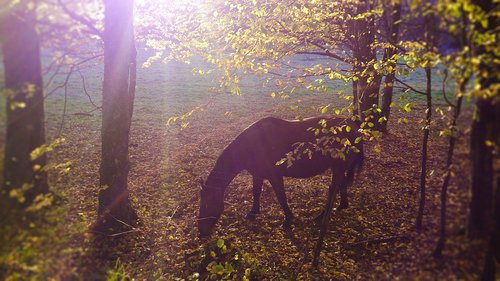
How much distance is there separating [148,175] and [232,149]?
3634mm

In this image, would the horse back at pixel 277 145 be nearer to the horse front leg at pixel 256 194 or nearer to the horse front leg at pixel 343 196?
the horse front leg at pixel 256 194

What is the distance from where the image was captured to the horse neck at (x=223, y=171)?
6.11 meters

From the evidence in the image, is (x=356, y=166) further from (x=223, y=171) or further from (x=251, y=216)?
(x=223, y=171)

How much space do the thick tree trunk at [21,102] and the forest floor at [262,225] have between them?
477mm

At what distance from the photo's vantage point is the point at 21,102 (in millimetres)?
3158

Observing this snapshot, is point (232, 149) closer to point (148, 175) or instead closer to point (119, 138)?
point (119, 138)

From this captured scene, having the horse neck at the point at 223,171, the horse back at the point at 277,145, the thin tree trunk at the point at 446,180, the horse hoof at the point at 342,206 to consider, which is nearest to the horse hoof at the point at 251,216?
the horse back at the point at 277,145

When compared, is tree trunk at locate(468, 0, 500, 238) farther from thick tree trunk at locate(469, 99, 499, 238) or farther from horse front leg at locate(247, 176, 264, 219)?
horse front leg at locate(247, 176, 264, 219)

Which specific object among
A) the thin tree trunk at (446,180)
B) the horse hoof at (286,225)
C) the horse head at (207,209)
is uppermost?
the thin tree trunk at (446,180)

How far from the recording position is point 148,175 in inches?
354

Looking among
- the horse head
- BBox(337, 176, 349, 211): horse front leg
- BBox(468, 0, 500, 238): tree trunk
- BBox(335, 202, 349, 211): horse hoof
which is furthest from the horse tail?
BBox(468, 0, 500, 238): tree trunk

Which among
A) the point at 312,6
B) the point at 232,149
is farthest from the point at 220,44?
the point at 232,149

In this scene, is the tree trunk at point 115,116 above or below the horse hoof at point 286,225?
above

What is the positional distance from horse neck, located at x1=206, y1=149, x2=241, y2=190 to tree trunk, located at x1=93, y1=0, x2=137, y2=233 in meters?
1.51
